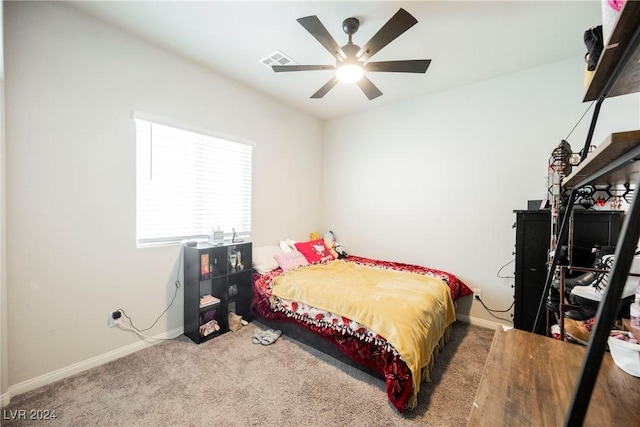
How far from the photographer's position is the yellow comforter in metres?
1.75

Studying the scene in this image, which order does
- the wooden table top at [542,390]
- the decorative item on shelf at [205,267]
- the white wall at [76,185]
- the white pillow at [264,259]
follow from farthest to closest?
the white pillow at [264,259], the decorative item on shelf at [205,267], the white wall at [76,185], the wooden table top at [542,390]

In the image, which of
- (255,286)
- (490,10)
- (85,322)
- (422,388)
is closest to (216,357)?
(255,286)

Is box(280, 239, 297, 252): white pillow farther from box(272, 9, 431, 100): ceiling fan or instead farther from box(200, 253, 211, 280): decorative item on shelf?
box(272, 9, 431, 100): ceiling fan

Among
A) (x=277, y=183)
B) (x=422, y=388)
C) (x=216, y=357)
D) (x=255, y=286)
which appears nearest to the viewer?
(x=422, y=388)

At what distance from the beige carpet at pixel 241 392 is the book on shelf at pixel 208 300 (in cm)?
38

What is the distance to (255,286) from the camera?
2857 mm

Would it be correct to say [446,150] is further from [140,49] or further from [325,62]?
[140,49]

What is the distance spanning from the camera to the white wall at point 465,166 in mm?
2555

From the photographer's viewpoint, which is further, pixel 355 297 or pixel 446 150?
pixel 446 150

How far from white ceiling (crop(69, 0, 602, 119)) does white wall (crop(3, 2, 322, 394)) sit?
303 mm

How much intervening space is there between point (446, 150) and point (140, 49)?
11.2 feet

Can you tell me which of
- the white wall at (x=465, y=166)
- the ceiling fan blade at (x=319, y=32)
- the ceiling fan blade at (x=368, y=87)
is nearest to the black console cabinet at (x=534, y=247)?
the white wall at (x=465, y=166)
